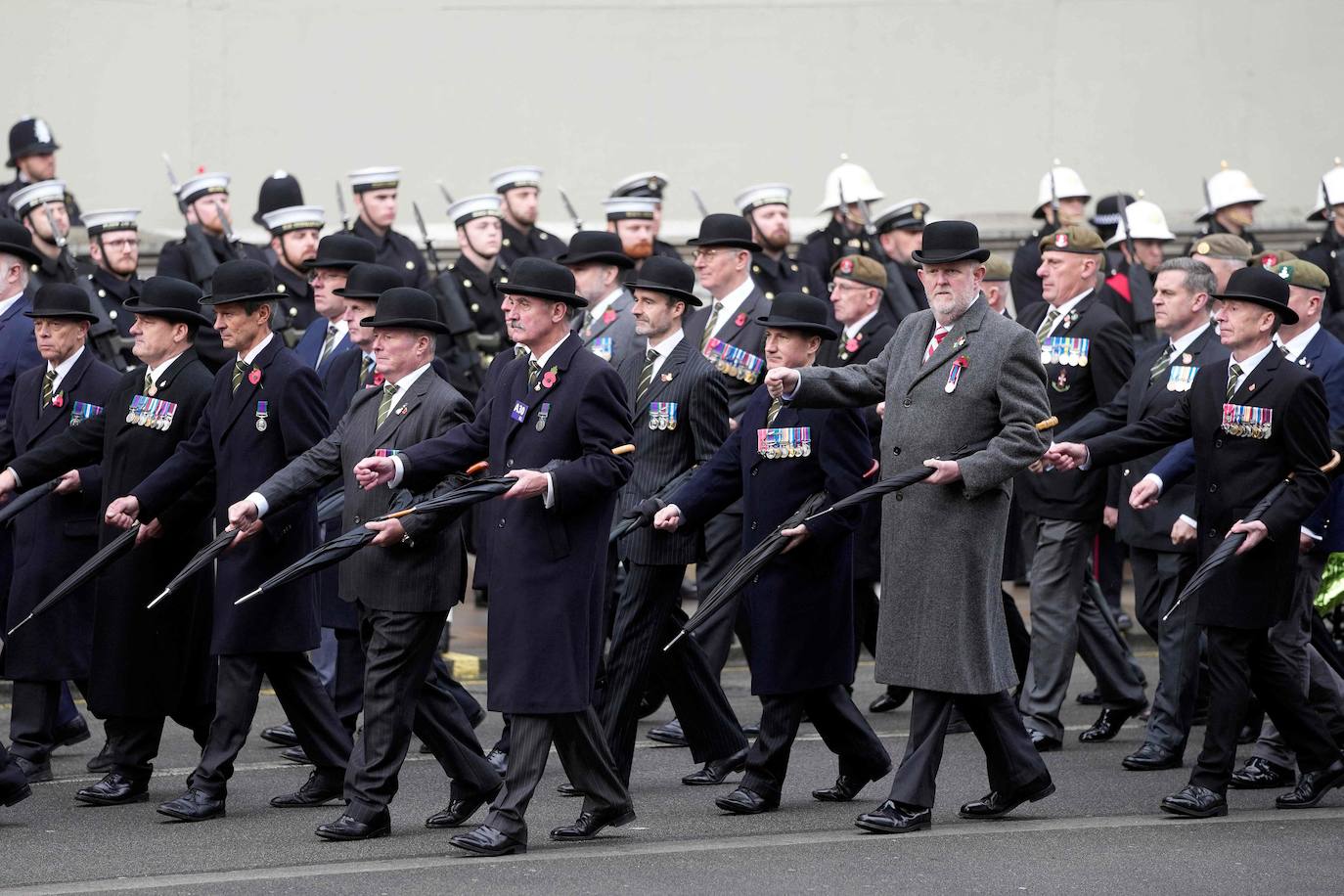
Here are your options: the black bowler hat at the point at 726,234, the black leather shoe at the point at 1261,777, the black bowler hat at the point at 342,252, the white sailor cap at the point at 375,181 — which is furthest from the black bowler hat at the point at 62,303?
the black leather shoe at the point at 1261,777

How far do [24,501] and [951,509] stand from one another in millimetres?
3714

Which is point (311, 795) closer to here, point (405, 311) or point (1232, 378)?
point (405, 311)

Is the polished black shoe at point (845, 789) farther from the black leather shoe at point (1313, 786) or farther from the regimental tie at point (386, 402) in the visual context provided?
the regimental tie at point (386, 402)

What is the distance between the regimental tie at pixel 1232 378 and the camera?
8.46 m

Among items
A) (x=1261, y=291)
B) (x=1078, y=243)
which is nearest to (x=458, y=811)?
(x=1261, y=291)

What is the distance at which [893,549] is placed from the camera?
812 cm

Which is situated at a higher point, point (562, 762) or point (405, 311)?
point (405, 311)

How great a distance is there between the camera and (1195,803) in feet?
27.0

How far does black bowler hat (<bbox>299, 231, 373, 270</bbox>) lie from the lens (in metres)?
10.3

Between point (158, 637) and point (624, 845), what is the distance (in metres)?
2.12

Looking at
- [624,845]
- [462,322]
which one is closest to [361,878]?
[624,845]

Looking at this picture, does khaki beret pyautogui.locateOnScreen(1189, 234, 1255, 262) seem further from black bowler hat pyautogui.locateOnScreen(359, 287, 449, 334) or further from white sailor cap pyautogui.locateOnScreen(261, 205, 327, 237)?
white sailor cap pyautogui.locateOnScreen(261, 205, 327, 237)

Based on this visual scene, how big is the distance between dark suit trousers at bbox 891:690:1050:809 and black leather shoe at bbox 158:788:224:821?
245cm

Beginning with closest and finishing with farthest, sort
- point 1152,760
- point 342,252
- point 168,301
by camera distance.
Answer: point 168,301 → point 1152,760 → point 342,252
